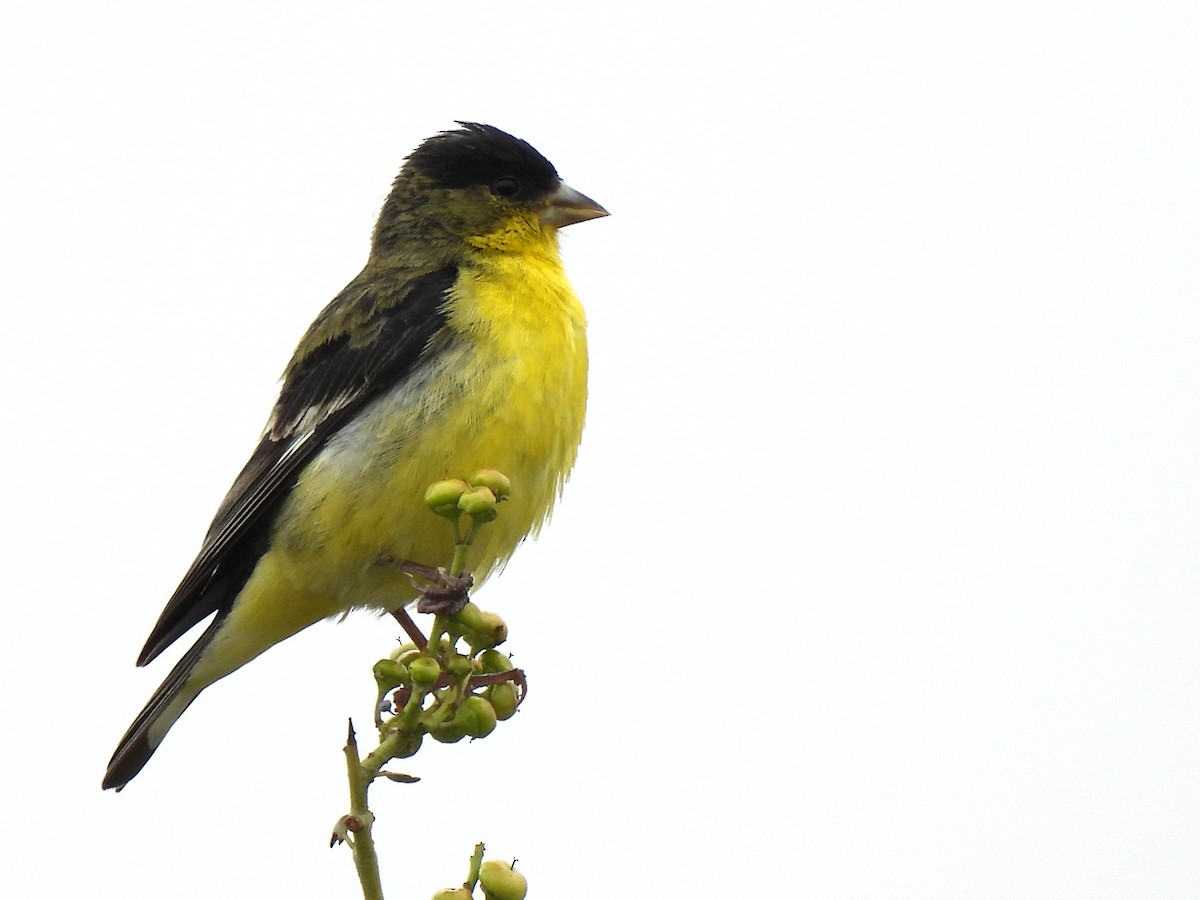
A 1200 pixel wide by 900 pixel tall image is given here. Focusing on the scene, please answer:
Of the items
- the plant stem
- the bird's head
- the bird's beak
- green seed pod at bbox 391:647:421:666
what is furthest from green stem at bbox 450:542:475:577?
the bird's beak

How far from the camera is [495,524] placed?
4.79 meters

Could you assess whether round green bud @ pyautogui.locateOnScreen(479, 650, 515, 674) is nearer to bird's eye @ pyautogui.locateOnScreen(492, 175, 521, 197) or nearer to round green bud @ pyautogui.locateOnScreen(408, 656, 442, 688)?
round green bud @ pyautogui.locateOnScreen(408, 656, 442, 688)

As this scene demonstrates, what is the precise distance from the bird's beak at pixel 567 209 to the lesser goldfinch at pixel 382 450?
1.00 feet

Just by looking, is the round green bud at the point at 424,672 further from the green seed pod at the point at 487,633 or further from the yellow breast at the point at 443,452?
the yellow breast at the point at 443,452

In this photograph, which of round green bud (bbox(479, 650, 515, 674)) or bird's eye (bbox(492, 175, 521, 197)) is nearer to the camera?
round green bud (bbox(479, 650, 515, 674))

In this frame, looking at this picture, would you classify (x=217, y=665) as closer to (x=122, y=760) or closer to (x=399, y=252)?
(x=122, y=760)

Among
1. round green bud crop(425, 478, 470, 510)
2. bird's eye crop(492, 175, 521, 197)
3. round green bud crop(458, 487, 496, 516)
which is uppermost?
bird's eye crop(492, 175, 521, 197)

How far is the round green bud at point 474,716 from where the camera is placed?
298 cm

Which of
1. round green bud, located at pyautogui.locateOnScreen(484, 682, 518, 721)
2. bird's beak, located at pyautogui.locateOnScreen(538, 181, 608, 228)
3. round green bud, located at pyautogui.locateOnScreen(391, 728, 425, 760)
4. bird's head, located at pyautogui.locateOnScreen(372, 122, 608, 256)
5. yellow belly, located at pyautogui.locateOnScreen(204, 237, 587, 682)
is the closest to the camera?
round green bud, located at pyautogui.locateOnScreen(391, 728, 425, 760)

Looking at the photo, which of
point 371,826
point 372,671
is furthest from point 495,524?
point 371,826

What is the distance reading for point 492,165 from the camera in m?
5.82

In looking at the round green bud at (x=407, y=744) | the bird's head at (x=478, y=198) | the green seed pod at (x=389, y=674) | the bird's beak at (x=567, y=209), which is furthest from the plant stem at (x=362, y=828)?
the bird's beak at (x=567, y=209)

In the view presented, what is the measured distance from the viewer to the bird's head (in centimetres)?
559

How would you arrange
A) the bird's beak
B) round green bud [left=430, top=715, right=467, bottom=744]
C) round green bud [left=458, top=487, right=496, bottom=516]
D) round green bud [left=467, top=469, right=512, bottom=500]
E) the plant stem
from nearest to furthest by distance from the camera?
the plant stem < round green bud [left=430, top=715, right=467, bottom=744] < round green bud [left=458, top=487, right=496, bottom=516] < round green bud [left=467, top=469, right=512, bottom=500] < the bird's beak
